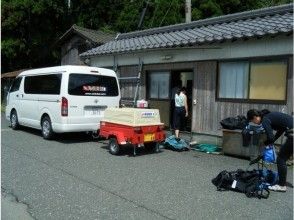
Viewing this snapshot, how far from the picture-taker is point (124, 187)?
6727 millimetres

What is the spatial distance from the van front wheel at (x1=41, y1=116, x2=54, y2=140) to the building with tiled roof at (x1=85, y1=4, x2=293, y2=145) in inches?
133

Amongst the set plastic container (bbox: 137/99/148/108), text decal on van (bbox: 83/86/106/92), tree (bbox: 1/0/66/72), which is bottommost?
plastic container (bbox: 137/99/148/108)

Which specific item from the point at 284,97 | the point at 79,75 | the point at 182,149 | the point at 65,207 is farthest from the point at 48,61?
the point at 65,207

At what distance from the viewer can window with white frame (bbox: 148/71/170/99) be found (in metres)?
12.7

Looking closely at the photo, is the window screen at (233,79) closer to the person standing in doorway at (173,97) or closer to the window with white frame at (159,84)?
the person standing in doorway at (173,97)

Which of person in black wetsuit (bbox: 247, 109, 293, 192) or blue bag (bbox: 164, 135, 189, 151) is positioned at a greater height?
person in black wetsuit (bbox: 247, 109, 293, 192)

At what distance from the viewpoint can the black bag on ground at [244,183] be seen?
6340mm

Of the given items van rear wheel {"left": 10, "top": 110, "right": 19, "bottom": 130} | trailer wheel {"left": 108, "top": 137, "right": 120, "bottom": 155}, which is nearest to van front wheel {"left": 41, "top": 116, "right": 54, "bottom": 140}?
van rear wheel {"left": 10, "top": 110, "right": 19, "bottom": 130}

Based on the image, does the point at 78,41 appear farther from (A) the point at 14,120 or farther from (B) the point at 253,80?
(B) the point at 253,80

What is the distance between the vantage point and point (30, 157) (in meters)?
9.23

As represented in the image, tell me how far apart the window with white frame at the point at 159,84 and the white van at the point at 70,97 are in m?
1.61

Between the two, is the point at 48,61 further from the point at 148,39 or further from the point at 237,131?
the point at 237,131

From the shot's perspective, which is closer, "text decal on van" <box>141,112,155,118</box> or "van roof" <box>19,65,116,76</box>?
"text decal on van" <box>141,112,155,118</box>

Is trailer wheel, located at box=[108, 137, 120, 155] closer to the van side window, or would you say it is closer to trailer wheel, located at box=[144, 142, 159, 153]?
trailer wheel, located at box=[144, 142, 159, 153]
